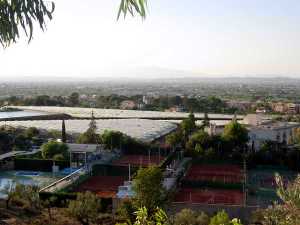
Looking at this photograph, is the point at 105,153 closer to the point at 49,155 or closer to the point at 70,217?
the point at 49,155

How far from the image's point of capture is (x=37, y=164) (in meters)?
17.2

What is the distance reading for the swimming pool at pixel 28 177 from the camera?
49.3ft

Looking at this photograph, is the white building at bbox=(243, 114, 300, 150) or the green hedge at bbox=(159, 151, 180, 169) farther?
the white building at bbox=(243, 114, 300, 150)

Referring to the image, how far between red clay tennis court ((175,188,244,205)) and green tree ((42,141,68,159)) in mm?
5722

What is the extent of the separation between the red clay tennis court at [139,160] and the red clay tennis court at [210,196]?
4.33 m

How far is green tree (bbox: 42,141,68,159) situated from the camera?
17.8 meters

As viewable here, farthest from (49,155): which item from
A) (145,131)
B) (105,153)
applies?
(145,131)

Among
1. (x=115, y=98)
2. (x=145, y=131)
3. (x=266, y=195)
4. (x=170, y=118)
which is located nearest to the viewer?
(x=266, y=195)

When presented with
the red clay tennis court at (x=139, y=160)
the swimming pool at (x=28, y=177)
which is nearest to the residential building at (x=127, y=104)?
the red clay tennis court at (x=139, y=160)

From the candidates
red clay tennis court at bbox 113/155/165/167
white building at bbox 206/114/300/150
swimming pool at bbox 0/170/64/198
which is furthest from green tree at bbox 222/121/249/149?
swimming pool at bbox 0/170/64/198

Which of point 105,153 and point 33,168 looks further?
point 105,153

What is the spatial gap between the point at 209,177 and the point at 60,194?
6029 millimetres

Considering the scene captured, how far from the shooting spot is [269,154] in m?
18.6

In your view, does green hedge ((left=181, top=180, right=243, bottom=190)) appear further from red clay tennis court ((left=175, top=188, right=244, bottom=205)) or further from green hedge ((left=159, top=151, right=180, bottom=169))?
green hedge ((left=159, top=151, right=180, bottom=169))
